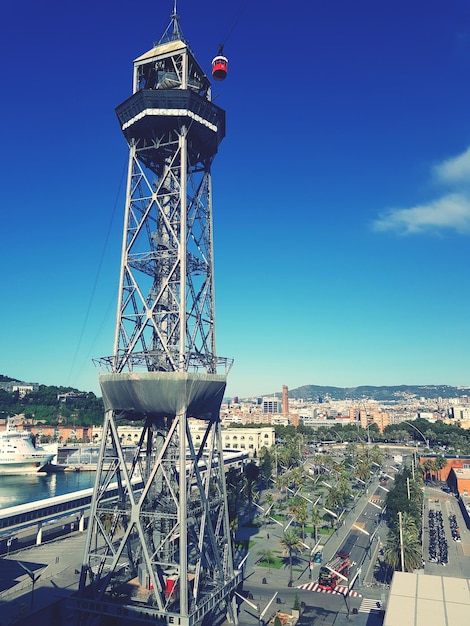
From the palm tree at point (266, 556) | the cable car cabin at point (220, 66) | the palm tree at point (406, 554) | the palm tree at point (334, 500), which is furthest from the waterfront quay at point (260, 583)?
the cable car cabin at point (220, 66)

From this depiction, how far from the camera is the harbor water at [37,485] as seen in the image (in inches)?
4370

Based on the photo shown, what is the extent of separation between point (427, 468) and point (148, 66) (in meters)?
119

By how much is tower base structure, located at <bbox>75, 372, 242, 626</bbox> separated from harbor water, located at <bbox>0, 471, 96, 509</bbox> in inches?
2993

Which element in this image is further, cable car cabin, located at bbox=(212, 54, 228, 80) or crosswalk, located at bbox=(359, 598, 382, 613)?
crosswalk, located at bbox=(359, 598, 382, 613)

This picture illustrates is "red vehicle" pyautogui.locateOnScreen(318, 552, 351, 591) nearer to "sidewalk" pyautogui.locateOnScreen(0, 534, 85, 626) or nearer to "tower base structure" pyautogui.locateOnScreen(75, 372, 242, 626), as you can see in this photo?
"tower base structure" pyautogui.locateOnScreen(75, 372, 242, 626)

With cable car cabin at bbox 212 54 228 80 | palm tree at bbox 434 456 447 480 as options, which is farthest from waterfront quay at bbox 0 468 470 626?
palm tree at bbox 434 456 447 480

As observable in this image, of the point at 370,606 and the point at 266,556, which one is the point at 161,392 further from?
the point at 266,556

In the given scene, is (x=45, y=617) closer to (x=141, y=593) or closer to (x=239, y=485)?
(x=141, y=593)

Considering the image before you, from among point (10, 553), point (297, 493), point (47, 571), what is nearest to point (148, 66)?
point (47, 571)

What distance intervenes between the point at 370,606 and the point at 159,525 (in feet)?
72.4

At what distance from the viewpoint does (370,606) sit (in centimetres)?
4581

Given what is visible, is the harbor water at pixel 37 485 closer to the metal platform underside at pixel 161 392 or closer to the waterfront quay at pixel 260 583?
the waterfront quay at pixel 260 583

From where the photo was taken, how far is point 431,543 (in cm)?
6981

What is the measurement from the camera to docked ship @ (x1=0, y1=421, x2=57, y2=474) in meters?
147
